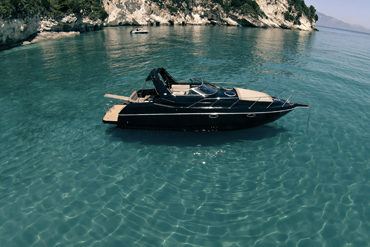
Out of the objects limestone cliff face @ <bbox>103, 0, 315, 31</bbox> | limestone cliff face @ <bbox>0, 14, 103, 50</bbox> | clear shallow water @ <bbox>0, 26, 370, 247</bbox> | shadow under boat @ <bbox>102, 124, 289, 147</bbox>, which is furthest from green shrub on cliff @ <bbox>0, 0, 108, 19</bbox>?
shadow under boat @ <bbox>102, 124, 289, 147</bbox>

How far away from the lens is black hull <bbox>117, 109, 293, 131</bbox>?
11008 mm

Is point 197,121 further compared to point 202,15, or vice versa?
point 202,15

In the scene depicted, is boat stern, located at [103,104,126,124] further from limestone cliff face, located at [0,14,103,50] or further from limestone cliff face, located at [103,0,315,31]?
limestone cliff face, located at [103,0,315,31]

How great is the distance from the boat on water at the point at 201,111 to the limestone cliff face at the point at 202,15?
269 ft

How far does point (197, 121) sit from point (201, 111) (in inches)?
23.4

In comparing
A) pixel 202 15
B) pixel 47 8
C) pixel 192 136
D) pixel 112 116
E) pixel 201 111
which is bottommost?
pixel 192 136

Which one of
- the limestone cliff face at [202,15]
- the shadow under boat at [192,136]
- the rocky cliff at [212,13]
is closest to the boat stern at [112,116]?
the shadow under boat at [192,136]

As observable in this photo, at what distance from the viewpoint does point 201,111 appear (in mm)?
10953

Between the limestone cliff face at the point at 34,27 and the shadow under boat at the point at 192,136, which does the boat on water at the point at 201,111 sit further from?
→ the limestone cliff face at the point at 34,27

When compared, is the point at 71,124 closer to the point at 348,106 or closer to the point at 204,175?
the point at 204,175

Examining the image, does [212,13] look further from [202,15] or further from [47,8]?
[47,8]

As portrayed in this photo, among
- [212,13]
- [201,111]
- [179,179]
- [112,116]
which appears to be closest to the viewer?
[179,179]

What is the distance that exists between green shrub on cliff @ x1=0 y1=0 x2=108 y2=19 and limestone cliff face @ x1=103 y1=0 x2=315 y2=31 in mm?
14780

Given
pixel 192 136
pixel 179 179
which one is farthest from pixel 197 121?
pixel 179 179
